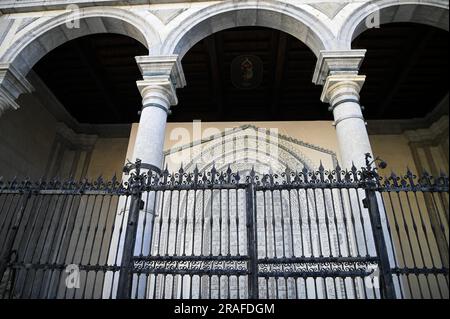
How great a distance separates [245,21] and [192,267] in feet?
14.3

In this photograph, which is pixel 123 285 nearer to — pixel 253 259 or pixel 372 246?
pixel 253 259

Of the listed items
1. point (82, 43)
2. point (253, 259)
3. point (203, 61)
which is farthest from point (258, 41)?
point (253, 259)

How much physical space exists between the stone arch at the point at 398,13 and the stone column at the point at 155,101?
275 centimetres

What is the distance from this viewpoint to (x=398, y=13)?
18.8 feet

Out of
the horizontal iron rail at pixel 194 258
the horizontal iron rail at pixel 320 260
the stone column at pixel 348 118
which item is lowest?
the horizontal iron rail at pixel 320 260

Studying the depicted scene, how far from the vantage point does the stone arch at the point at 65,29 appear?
233 inches

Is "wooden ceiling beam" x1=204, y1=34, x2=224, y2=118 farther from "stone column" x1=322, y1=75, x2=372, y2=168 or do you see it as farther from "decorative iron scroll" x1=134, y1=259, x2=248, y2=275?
"decorative iron scroll" x1=134, y1=259, x2=248, y2=275

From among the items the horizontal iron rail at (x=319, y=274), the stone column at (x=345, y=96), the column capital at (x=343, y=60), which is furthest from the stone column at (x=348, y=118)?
the horizontal iron rail at (x=319, y=274)

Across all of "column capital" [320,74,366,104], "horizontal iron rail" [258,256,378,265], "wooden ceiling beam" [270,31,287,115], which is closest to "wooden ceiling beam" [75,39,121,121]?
"wooden ceiling beam" [270,31,287,115]

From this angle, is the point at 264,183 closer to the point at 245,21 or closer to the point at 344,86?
the point at 344,86

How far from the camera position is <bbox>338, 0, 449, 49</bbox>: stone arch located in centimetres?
554

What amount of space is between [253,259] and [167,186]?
1194 millimetres

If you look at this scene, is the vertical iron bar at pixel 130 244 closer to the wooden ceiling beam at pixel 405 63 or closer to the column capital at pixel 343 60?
the column capital at pixel 343 60

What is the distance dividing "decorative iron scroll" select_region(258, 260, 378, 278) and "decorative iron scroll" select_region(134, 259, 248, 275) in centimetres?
24
